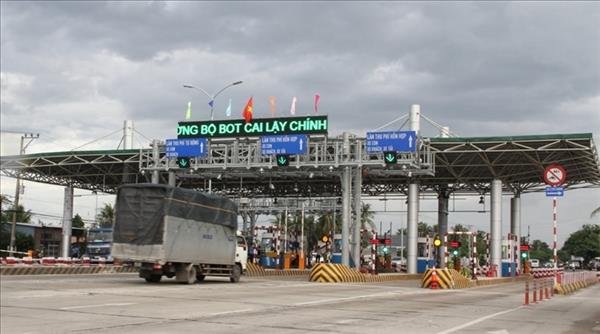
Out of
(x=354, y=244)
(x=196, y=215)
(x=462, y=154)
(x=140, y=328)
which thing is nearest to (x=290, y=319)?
(x=140, y=328)

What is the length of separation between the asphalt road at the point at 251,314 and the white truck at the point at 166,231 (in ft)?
10.4

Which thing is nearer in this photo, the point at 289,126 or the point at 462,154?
the point at 289,126

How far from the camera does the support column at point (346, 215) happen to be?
1677 inches

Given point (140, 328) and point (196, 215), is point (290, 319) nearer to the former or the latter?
point (140, 328)

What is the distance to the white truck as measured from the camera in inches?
984

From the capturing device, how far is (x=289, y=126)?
142ft

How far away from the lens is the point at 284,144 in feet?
141

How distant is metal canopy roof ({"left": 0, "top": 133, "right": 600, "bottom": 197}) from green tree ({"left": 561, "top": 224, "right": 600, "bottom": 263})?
8245cm

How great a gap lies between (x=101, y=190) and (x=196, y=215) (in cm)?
4181

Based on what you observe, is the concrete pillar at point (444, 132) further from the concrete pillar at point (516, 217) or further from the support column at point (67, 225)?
the support column at point (67, 225)

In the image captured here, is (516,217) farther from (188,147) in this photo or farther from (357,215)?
(188,147)

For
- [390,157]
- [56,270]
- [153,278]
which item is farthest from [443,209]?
[153,278]

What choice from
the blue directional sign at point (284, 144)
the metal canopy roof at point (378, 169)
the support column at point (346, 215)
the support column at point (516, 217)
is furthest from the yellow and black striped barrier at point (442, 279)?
the support column at point (516, 217)

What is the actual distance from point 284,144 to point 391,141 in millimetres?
6554
